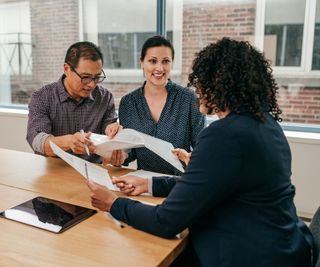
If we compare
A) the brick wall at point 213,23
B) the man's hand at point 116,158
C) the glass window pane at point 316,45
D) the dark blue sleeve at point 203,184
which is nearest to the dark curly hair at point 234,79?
the dark blue sleeve at point 203,184

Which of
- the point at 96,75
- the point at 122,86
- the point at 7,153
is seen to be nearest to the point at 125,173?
the point at 96,75

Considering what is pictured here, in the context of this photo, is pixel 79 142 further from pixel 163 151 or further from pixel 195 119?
pixel 195 119

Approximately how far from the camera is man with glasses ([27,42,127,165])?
6.50ft

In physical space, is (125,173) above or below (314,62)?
below

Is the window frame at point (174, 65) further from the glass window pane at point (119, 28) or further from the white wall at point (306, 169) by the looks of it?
the white wall at point (306, 169)

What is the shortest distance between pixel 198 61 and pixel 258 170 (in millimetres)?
411

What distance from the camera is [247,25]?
3.19 meters

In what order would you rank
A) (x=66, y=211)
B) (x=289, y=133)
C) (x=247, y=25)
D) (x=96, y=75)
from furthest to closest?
(x=247, y=25), (x=289, y=133), (x=96, y=75), (x=66, y=211)

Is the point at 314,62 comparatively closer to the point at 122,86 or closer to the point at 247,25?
the point at 247,25

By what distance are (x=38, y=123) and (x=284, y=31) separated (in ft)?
7.28

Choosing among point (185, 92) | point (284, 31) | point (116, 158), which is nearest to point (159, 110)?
point (185, 92)

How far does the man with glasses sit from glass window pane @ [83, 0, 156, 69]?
1.66 m

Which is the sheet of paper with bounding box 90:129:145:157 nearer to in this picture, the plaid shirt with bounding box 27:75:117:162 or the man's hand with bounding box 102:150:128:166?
the man's hand with bounding box 102:150:128:166

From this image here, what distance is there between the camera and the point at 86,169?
1.54m
